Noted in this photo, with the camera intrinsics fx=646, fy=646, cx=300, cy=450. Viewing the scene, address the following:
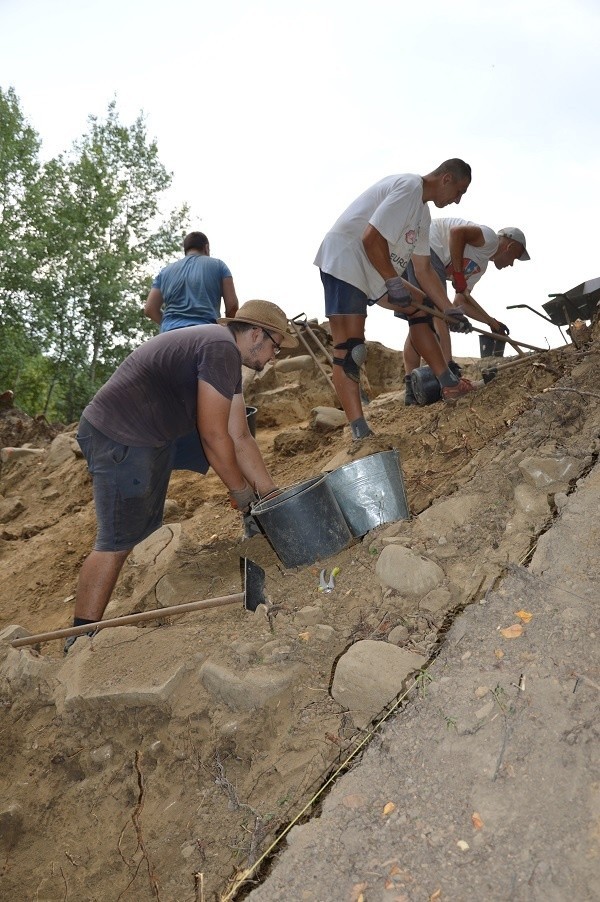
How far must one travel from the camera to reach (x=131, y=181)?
19.2m

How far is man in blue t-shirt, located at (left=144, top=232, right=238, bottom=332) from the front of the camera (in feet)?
13.8

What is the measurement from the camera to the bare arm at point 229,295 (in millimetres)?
4445

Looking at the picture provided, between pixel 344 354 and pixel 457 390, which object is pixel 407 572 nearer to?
pixel 344 354

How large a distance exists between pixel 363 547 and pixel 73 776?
1.46 m

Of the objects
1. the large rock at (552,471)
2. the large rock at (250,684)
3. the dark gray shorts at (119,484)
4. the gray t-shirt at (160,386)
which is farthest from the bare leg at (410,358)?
the large rock at (250,684)

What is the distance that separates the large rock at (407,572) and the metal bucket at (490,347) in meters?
3.83

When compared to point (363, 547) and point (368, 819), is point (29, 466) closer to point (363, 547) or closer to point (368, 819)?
point (363, 547)

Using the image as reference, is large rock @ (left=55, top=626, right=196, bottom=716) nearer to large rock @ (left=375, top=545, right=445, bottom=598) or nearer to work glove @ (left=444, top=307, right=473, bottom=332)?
large rock @ (left=375, top=545, right=445, bottom=598)

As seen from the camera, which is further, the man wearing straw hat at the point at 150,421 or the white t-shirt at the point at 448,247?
the white t-shirt at the point at 448,247

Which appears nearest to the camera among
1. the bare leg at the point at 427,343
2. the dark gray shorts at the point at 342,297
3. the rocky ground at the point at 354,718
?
the rocky ground at the point at 354,718

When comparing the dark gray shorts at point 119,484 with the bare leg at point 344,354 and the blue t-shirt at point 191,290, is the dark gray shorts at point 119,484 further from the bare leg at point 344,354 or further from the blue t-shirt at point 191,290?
the bare leg at point 344,354

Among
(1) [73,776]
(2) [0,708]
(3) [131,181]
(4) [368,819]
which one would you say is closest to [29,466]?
(2) [0,708]

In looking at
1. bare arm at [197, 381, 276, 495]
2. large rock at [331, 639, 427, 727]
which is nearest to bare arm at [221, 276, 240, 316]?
bare arm at [197, 381, 276, 495]

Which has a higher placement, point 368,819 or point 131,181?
point 131,181
